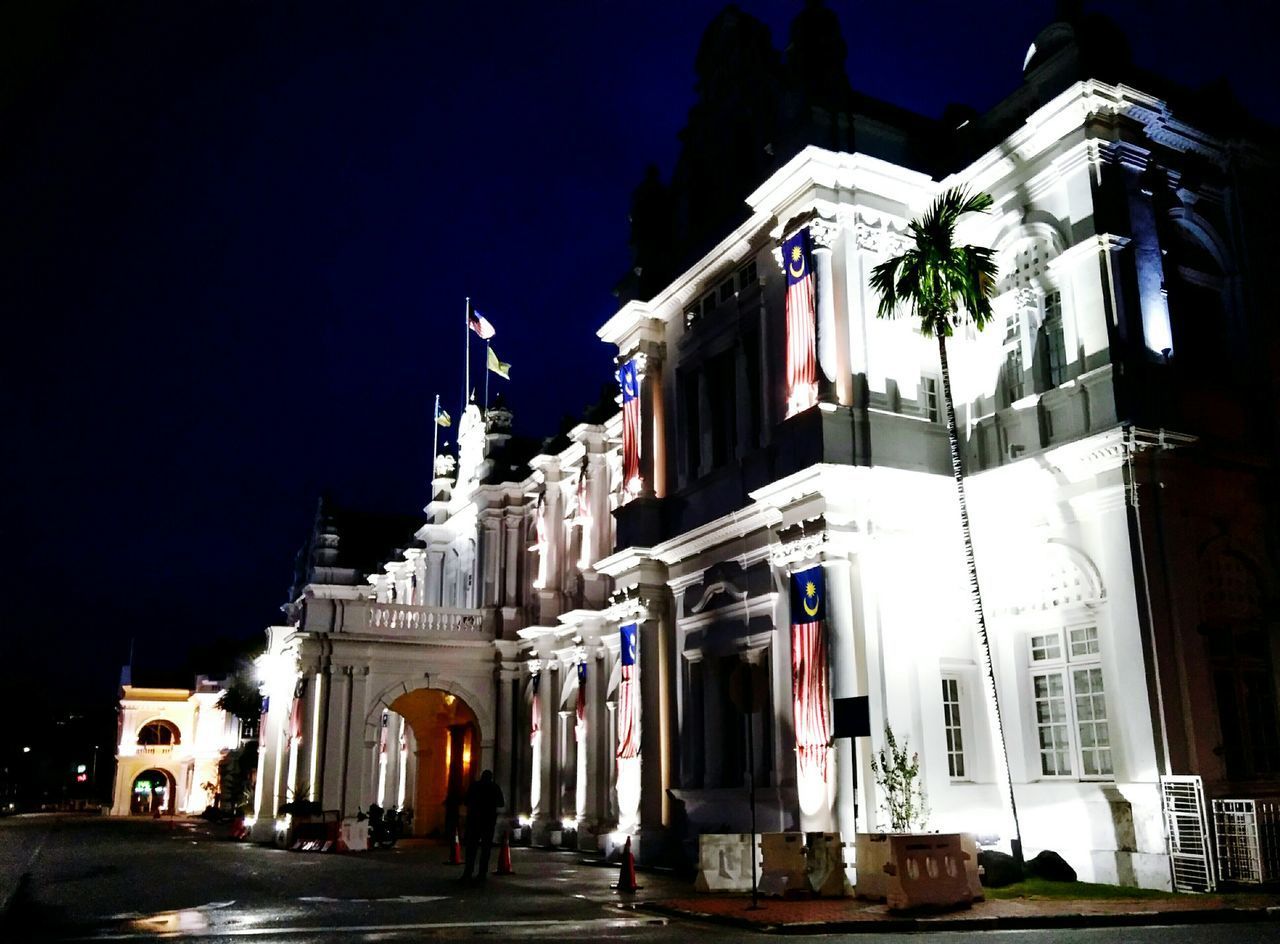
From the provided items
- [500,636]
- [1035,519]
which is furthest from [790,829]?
[500,636]

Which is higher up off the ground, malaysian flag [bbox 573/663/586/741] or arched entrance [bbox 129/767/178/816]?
malaysian flag [bbox 573/663/586/741]

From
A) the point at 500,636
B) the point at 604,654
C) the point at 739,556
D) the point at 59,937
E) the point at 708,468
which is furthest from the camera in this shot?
the point at 500,636

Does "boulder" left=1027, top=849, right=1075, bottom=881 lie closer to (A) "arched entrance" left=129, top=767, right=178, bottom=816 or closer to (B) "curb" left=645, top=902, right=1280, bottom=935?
(B) "curb" left=645, top=902, right=1280, bottom=935

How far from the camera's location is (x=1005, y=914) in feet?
40.7

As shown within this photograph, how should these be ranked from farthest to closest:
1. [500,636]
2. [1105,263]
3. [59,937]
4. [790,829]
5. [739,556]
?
1. [500,636]
2. [739,556]
3. [790,829]
4. [1105,263]
5. [59,937]

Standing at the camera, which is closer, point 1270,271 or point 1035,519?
point 1035,519

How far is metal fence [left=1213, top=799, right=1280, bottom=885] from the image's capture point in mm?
13922

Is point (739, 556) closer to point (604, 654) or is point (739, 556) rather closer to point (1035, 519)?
point (1035, 519)

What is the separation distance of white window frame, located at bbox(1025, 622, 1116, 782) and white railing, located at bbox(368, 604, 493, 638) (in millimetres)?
19617

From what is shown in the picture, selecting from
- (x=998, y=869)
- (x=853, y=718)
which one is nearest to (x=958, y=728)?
(x=998, y=869)

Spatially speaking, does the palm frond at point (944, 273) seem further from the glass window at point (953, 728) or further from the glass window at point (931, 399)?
the glass window at point (953, 728)

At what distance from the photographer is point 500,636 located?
111 feet

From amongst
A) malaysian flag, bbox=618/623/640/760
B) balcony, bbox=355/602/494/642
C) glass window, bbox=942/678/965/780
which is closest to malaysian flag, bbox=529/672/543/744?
balcony, bbox=355/602/494/642

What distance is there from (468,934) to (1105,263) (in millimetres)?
12547
